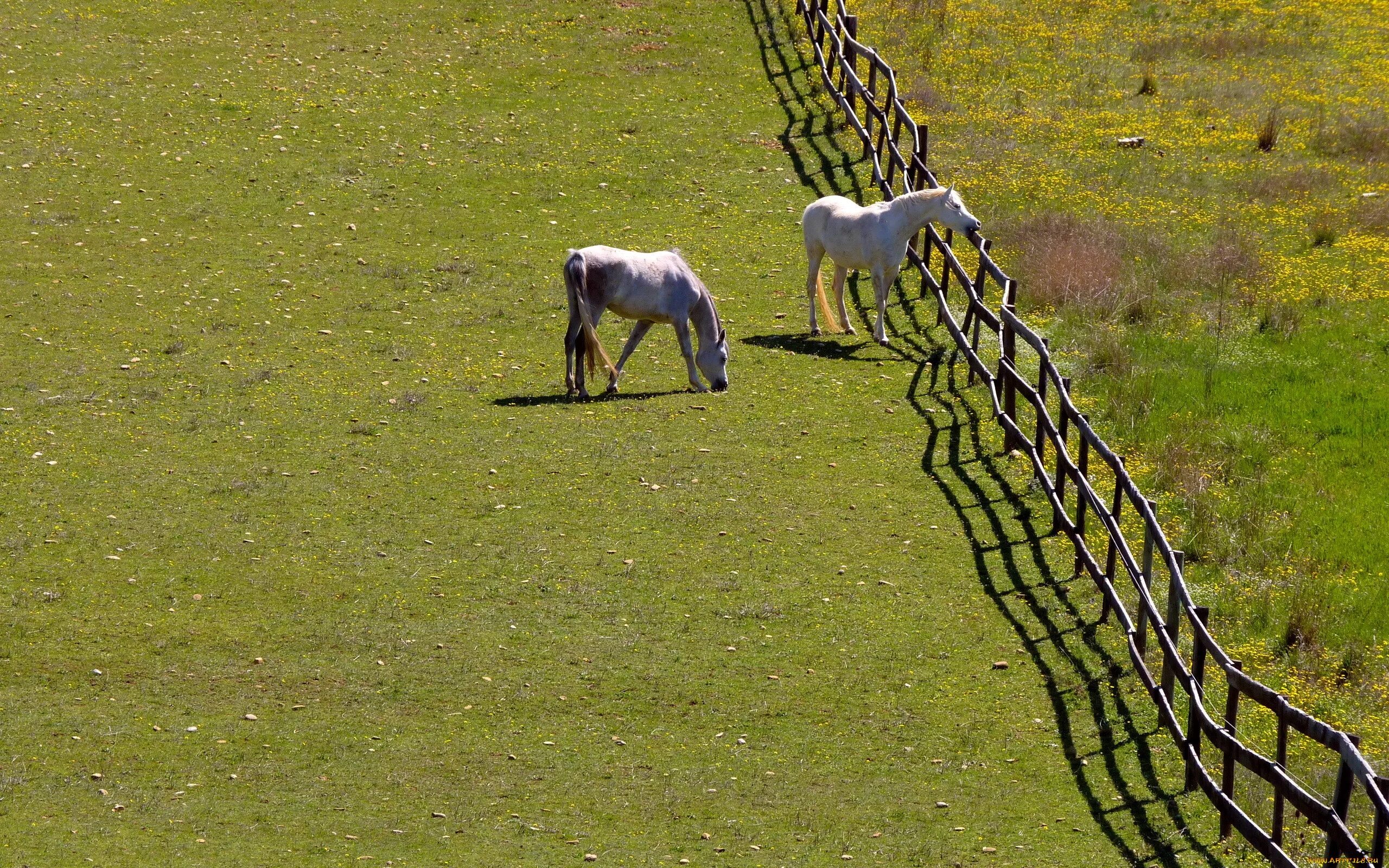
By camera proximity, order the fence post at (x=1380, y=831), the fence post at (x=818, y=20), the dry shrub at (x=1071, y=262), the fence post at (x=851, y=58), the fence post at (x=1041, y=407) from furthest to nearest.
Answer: the fence post at (x=818, y=20), the fence post at (x=851, y=58), the dry shrub at (x=1071, y=262), the fence post at (x=1041, y=407), the fence post at (x=1380, y=831)

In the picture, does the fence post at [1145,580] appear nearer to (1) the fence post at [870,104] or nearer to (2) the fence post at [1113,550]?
(2) the fence post at [1113,550]

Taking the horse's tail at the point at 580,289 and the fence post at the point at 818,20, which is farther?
the fence post at the point at 818,20

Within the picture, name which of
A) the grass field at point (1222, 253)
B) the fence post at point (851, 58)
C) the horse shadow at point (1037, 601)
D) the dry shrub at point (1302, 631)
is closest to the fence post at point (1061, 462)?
the horse shadow at point (1037, 601)

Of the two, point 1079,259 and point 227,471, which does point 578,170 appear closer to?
point 1079,259

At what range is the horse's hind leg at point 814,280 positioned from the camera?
2022 cm

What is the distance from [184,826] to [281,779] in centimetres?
82

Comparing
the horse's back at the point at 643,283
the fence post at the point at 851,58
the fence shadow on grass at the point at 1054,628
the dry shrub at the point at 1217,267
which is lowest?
the fence shadow on grass at the point at 1054,628

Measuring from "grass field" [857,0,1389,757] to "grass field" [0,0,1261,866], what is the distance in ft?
5.64

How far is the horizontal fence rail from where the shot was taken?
32.1 ft

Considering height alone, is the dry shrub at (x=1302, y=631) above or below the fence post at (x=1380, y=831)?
below

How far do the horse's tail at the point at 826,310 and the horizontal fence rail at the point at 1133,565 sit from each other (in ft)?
4.20

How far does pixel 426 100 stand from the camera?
91.0ft

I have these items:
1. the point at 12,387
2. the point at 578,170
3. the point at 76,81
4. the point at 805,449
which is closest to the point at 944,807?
the point at 805,449

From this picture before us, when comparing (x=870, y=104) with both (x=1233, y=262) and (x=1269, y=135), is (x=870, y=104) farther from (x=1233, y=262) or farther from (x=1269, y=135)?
(x=1269, y=135)
